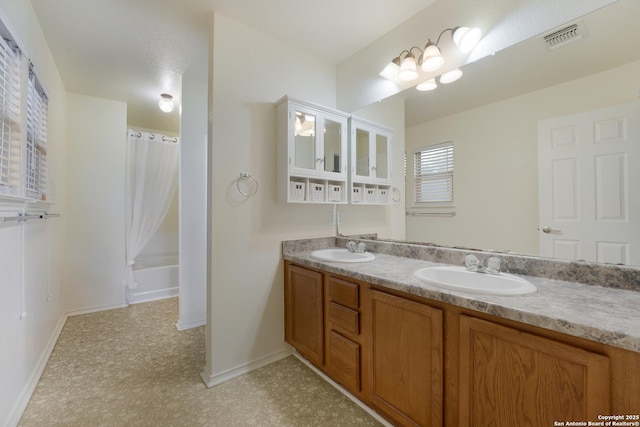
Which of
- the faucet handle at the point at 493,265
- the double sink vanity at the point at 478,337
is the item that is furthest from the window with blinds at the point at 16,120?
the faucet handle at the point at 493,265

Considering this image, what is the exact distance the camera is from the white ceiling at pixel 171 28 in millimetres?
1720

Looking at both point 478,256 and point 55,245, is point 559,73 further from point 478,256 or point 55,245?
point 55,245

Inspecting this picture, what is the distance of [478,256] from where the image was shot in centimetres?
150

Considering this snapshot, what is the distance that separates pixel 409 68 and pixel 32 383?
3262 mm

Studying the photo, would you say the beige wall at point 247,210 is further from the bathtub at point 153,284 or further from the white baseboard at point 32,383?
the bathtub at point 153,284

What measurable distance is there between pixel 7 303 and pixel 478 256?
2546 millimetres

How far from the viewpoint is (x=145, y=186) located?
3.39 m

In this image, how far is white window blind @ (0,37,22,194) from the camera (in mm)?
1296

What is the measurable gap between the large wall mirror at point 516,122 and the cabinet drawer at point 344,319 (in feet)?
2.42

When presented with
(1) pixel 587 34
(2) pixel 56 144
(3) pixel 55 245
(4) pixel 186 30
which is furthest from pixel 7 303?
(1) pixel 587 34

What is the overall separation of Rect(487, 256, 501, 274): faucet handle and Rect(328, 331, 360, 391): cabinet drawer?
0.81 metres

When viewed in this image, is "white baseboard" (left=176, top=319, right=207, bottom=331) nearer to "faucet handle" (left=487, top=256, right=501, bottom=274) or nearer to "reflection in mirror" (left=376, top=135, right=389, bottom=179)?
"reflection in mirror" (left=376, top=135, right=389, bottom=179)

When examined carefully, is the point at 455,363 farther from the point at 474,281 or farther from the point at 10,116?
the point at 10,116

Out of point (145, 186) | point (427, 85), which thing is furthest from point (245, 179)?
point (145, 186)
